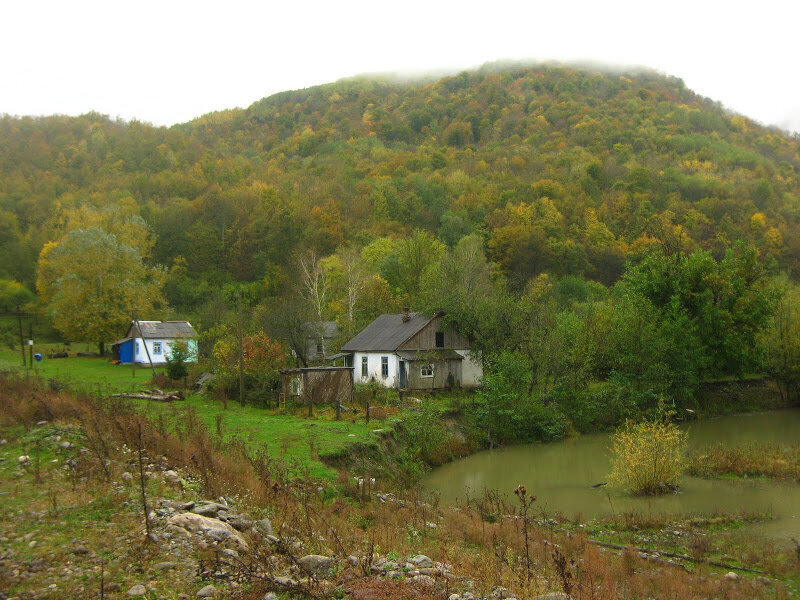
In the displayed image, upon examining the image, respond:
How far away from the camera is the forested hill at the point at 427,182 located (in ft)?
239

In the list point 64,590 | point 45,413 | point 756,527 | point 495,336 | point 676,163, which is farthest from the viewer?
point 676,163

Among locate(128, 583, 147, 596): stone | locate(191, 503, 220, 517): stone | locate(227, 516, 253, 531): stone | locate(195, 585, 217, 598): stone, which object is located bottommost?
locate(195, 585, 217, 598): stone

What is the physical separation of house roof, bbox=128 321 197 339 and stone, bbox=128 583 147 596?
4399cm

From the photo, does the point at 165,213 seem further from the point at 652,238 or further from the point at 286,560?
the point at 286,560

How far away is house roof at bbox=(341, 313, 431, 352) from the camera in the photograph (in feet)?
131

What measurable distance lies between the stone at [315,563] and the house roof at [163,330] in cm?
4333

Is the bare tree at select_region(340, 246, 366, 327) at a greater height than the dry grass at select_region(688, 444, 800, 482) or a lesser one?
greater

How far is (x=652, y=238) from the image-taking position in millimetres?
73125

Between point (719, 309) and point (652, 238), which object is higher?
point (652, 238)

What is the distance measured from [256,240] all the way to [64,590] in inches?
2664

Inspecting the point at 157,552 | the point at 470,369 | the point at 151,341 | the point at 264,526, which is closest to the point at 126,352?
the point at 151,341

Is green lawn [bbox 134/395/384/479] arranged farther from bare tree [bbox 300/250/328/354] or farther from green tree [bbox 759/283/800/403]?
green tree [bbox 759/283/800/403]

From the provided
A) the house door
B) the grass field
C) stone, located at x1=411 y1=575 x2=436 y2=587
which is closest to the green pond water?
the grass field

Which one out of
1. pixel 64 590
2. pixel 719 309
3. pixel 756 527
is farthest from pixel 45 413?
pixel 719 309
